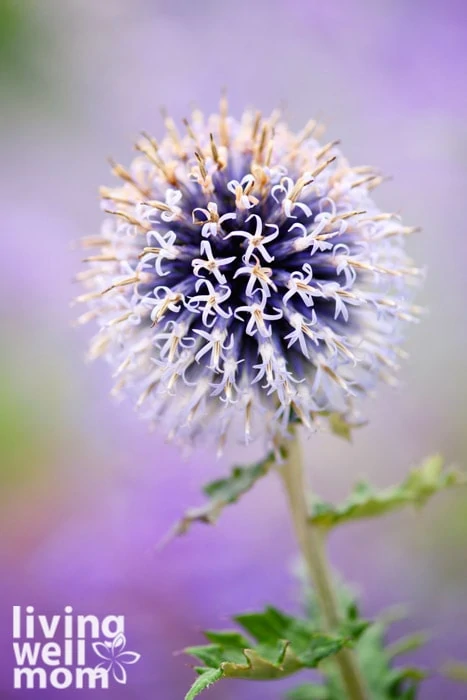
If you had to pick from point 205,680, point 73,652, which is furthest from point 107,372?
point 205,680

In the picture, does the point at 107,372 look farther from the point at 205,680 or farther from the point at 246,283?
the point at 205,680

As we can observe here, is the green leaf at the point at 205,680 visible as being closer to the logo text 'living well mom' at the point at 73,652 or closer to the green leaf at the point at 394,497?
the green leaf at the point at 394,497

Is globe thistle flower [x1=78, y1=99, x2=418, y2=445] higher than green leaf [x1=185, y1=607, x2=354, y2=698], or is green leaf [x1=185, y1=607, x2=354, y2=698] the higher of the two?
globe thistle flower [x1=78, y1=99, x2=418, y2=445]

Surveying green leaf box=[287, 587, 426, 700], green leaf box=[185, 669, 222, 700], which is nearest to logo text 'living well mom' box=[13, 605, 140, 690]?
green leaf box=[287, 587, 426, 700]

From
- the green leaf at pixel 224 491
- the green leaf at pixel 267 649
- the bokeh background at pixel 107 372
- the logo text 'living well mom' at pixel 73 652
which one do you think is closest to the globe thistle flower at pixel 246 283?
the green leaf at pixel 224 491

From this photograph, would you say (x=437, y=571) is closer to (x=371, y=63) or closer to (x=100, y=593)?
(x=100, y=593)

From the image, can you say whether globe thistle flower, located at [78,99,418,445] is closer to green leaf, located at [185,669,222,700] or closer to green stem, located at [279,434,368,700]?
green stem, located at [279,434,368,700]
